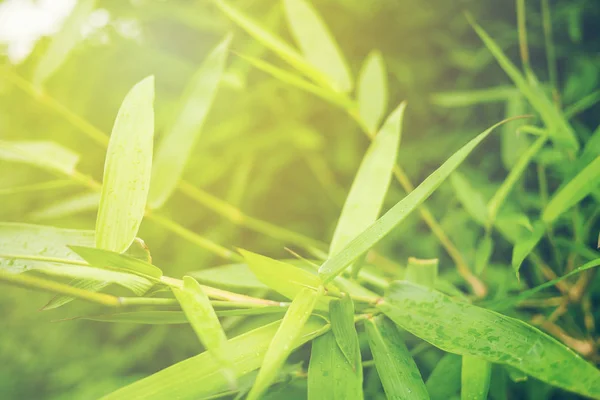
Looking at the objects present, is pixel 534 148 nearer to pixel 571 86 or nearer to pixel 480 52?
pixel 571 86

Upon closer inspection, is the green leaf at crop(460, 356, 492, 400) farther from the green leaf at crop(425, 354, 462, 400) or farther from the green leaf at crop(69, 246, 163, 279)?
the green leaf at crop(69, 246, 163, 279)

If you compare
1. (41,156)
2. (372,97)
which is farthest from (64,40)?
(372,97)

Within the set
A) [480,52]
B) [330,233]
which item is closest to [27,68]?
[330,233]

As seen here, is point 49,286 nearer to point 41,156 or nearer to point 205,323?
point 205,323

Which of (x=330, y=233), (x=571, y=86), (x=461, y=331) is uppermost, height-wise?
(x=571, y=86)

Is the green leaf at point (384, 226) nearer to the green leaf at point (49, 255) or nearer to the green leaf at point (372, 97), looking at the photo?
the green leaf at point (49, 255)

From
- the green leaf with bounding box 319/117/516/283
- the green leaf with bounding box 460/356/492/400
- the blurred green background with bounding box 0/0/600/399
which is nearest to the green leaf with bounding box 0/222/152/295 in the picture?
the green leaf with bounding box 319/117/516/283

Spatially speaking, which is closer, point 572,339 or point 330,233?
point 572,339

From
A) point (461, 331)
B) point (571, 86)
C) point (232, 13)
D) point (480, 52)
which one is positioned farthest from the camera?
point (480, 52)
